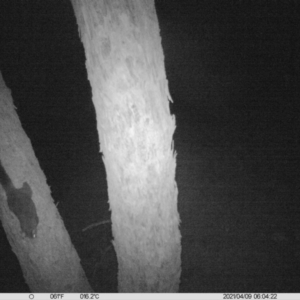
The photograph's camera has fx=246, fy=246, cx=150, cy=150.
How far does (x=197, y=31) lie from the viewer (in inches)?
207

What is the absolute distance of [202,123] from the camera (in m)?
5.87

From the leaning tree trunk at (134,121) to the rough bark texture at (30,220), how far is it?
0.51 meters

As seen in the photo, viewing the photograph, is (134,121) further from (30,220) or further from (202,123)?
(202,123)

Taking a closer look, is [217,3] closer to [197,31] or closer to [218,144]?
[197,31]

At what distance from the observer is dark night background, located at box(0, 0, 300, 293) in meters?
4.02

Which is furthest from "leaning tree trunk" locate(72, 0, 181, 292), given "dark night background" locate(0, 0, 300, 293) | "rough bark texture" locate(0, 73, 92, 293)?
"dark night background" locate(0, 0, 300, 293)

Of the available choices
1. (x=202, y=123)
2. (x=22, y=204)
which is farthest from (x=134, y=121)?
(x=202, y=123)

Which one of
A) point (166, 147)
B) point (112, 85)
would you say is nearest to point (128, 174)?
point (166, 147)

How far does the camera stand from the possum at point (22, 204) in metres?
1.42

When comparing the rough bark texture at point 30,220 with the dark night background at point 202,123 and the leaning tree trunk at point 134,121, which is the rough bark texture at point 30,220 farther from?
the dark night background at point 202,123

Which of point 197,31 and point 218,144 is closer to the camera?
point 197,31

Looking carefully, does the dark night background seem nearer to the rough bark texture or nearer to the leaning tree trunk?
the rough bark texture

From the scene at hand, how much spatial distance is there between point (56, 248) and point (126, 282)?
507mm

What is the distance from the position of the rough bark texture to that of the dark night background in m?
2.21
